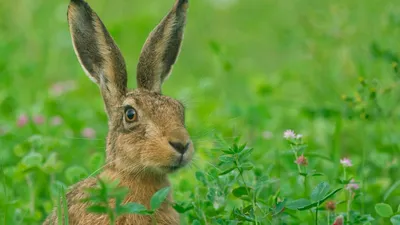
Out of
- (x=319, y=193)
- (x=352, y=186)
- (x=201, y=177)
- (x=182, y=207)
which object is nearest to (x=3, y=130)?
(x=201, y=177)

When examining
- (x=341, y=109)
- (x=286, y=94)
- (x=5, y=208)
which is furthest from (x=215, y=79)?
(x=5, y=208)

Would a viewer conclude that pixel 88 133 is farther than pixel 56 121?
No

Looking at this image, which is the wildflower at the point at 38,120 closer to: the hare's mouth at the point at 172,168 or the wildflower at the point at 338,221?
the hare's mouth at the point at 172,168

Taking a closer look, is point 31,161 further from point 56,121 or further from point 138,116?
point 56,121

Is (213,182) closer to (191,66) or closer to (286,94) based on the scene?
(286,94)

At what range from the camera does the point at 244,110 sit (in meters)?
8.50

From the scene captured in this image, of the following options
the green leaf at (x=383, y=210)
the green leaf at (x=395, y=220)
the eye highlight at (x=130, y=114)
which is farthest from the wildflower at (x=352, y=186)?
the eye highlight at (x=130, y=114)

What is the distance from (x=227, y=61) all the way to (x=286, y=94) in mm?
1946

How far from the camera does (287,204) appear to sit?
527 cm

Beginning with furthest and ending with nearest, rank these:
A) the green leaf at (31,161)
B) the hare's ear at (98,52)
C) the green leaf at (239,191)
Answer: the hare's ear at (98,52)
the green leaf at (31,161)
the green leaf at (239,191)

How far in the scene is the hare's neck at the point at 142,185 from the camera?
5.97 meters

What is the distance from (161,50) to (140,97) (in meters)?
0.63

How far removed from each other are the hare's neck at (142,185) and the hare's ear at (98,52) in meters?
0.56

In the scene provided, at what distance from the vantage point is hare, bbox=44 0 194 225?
5.80m
